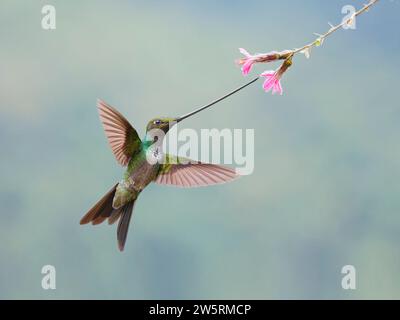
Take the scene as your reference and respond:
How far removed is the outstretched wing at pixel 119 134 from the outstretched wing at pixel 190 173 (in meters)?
0.05

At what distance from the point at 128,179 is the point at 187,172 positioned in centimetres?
7

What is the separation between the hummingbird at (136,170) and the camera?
590 millimetres

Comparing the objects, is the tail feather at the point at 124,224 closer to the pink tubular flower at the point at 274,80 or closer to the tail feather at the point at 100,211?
the tail feather at the point at 100,211

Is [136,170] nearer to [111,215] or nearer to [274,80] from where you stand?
[111,215]

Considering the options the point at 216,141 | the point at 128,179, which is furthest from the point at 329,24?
the point at 128,179

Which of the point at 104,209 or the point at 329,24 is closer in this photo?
the point at 329,24

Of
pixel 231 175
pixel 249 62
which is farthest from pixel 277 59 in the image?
pixel 231 175

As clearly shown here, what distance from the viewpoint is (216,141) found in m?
0.46

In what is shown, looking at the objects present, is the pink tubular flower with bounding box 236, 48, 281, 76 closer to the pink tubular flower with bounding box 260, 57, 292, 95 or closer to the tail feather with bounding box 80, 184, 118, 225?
the pink tubular flower with bounding box 260, 57, 292, 95

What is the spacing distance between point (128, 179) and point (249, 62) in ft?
0.64

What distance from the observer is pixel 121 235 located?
58 cm

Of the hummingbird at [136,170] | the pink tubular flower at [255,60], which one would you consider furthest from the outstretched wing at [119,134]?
the pink tubular flower at [255,60]

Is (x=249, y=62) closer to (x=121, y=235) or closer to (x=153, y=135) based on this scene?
(x=153, y=135)

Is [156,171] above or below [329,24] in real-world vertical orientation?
below
